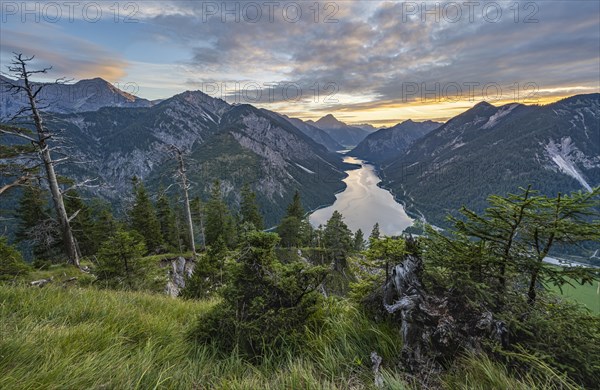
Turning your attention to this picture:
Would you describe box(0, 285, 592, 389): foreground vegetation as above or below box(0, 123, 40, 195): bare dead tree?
below

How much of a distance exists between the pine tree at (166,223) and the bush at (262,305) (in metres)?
46.5

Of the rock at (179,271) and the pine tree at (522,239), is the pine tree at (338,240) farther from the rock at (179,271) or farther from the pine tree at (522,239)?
the pine tree at (522,239)

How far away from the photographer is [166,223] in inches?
1869

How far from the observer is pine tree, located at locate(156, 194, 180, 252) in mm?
47031

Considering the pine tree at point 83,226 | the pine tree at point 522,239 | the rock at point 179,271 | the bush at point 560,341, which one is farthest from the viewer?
the pine tree at point 83,226

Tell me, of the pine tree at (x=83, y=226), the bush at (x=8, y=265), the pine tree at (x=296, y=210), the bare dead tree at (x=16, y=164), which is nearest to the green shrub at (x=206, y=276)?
the bush at (x=8, y=265)

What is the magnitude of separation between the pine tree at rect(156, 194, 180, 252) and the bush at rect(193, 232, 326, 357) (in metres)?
46.5

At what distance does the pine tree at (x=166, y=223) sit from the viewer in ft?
154

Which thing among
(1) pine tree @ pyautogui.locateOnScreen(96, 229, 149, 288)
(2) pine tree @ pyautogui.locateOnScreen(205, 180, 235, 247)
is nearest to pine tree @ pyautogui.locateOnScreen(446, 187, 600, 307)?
(1) pine tree @ pyautogui.locateOnScreen(96, 229, 149, 288)

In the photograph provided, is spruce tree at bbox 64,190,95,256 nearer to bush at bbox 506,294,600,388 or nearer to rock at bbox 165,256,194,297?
rock at bbox 165,256,194,297

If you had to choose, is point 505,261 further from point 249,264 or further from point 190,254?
point 190,254

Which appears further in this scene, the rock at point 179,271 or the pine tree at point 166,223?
the pine tree at point 166,223

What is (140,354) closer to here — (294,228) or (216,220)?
(216,220)

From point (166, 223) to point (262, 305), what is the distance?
4829cm
